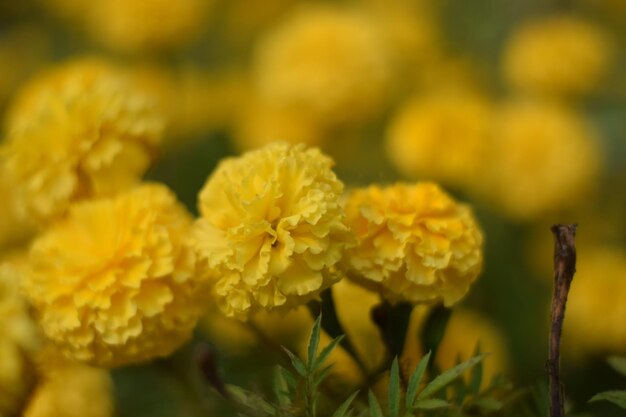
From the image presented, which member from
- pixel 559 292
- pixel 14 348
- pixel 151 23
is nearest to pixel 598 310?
pixel 559 292

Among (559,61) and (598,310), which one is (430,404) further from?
(559,61)

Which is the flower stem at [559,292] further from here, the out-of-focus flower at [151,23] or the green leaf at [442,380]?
the out-of-focus flower at [151,23]

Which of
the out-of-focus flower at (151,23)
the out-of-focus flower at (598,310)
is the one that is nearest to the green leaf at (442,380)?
the out-of-focus flower at (598,310)

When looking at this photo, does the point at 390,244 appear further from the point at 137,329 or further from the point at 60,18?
the point at 60,18

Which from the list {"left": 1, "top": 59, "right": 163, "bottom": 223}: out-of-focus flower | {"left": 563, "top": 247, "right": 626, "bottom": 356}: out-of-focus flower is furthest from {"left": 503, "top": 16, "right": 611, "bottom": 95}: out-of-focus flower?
{"left": 1, "top": 59, "right": 163, "bottom": 223}: out-of-focus flower

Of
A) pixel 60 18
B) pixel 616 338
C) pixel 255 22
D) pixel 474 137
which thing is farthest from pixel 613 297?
pixel 60 18

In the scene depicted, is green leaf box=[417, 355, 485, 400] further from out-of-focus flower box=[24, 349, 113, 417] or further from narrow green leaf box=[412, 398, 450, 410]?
out-of-focus flower box=[24, 349, 113, 417]
